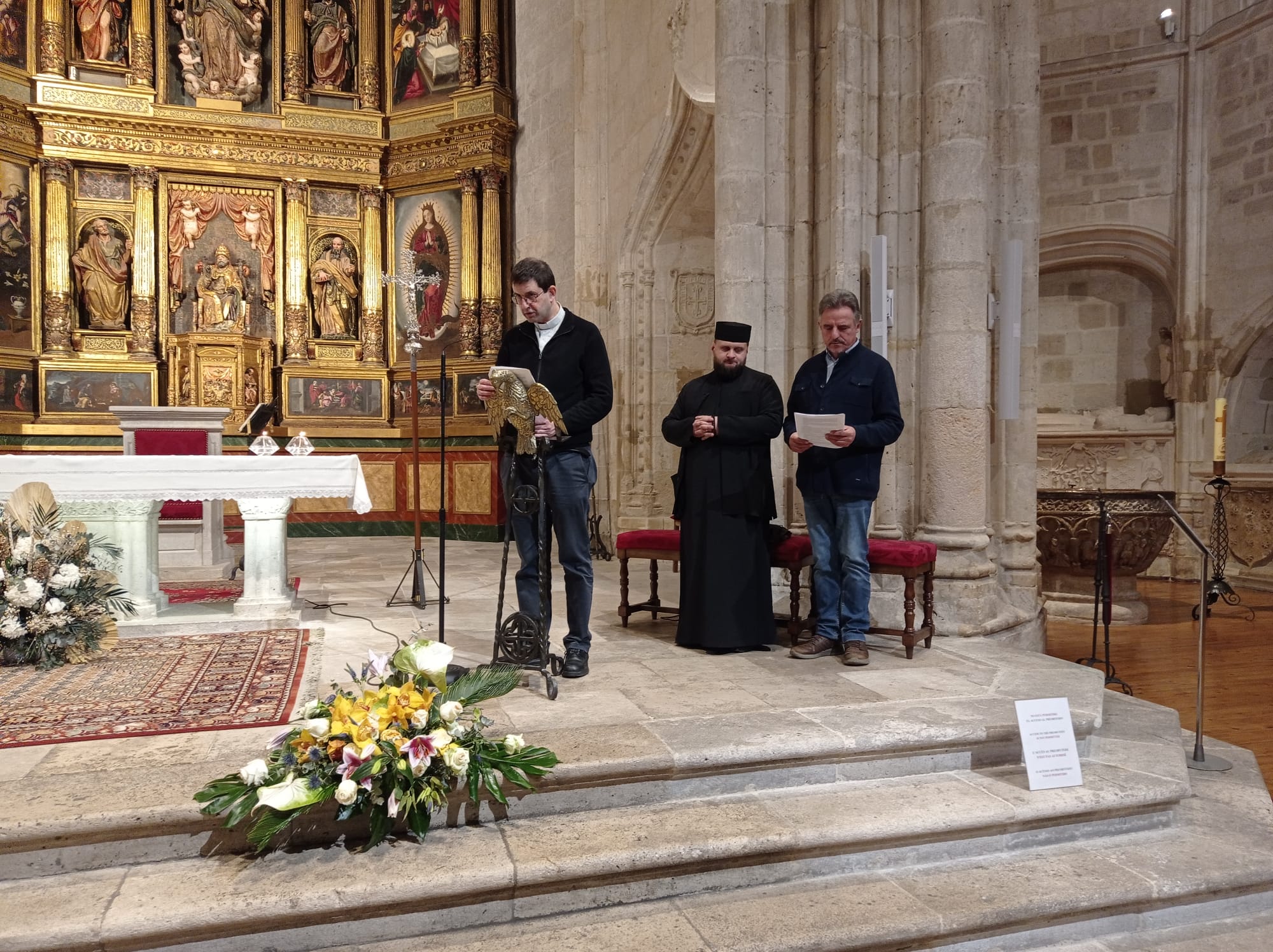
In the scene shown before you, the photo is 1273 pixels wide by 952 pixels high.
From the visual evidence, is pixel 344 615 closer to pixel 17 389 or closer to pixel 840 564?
pixel 840 564

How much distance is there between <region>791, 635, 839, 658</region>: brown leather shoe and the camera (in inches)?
176

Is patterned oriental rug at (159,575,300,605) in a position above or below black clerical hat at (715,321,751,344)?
below

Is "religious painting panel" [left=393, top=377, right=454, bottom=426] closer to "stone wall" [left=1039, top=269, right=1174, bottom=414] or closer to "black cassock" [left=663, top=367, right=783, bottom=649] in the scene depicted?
"stone wall" [left=1039, top=269, right=1174, bottom=414]

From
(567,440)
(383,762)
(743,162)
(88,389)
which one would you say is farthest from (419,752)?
(88,389)

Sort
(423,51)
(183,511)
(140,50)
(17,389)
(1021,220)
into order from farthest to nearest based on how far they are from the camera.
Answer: (423,51), (140,50), (17,389), (183,511), (1021,220)

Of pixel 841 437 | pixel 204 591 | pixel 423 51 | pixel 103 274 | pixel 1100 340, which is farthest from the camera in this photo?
pixel 423 51

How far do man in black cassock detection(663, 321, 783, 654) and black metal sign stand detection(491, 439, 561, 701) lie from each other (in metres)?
0.95

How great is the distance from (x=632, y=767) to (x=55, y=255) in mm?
11674

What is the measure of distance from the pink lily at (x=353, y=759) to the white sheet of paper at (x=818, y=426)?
2.45 m

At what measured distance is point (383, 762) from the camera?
2.54m

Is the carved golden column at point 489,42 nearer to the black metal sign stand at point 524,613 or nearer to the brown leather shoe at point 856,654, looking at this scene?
the black metal sign stand at point 524,613

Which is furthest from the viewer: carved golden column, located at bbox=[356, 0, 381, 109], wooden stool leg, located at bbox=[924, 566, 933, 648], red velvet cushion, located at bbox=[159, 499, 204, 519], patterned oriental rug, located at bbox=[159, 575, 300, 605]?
carved golden column, located at bbox=[356, 0, 381, 109]

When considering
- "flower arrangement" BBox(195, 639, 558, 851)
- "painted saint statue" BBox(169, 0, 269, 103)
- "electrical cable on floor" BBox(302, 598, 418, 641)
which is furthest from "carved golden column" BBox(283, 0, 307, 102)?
"flower arrangement" BBox(195, 639, 558, 851)

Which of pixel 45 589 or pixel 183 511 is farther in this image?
pixel 183 511
